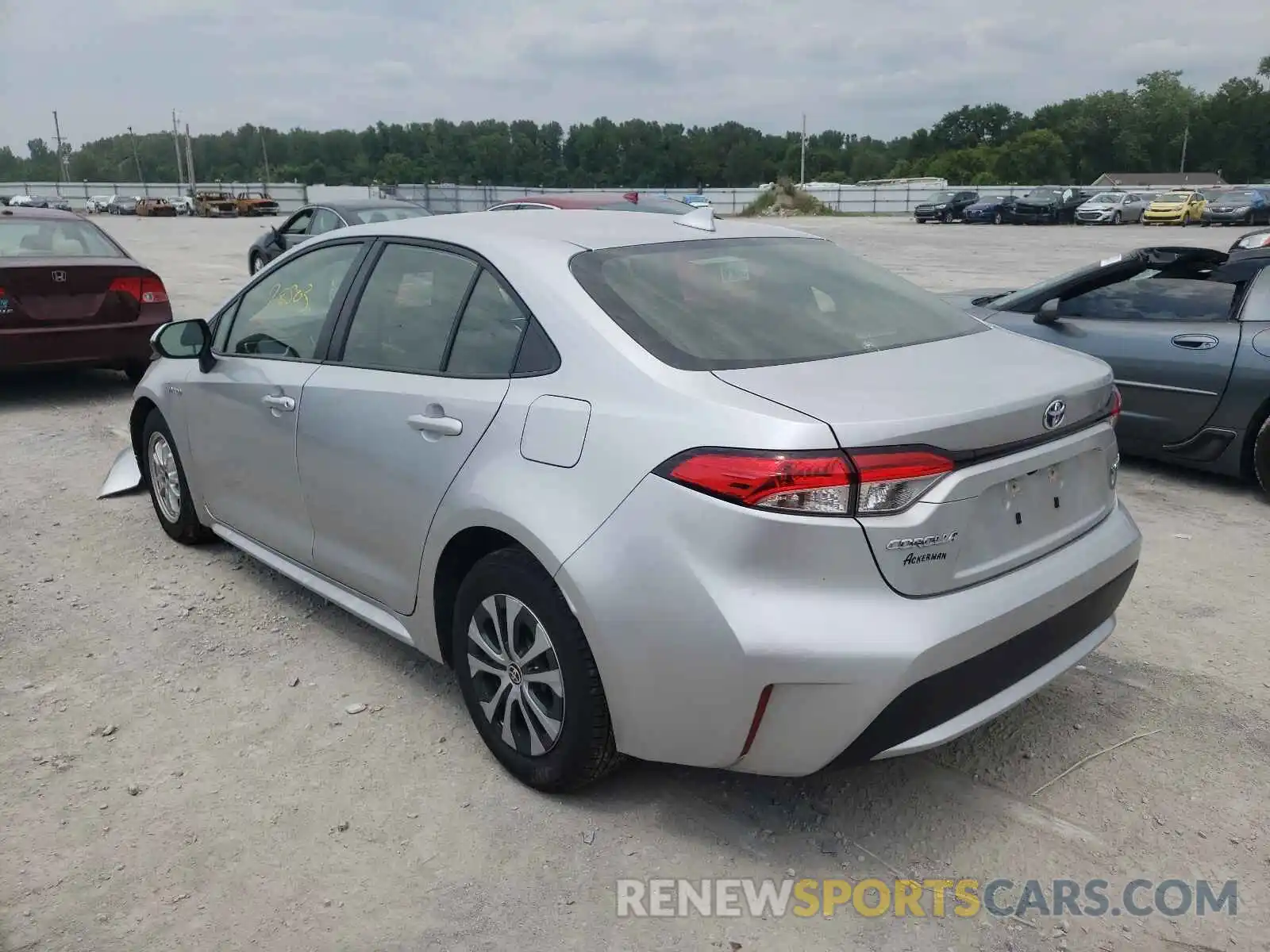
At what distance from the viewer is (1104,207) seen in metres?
42.2

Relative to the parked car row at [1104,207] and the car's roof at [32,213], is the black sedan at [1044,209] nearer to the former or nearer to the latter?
the parked car row at [1104,207]

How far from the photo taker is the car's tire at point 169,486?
484cm

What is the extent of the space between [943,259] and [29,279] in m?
20.5

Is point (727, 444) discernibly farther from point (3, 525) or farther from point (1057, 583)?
point (3, 525)

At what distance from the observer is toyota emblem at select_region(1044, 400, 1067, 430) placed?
2678mm

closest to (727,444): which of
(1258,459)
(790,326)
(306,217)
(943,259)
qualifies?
(790,326)

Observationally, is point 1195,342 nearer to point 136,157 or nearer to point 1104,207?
point 1104,207

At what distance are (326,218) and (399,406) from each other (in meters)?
11.8

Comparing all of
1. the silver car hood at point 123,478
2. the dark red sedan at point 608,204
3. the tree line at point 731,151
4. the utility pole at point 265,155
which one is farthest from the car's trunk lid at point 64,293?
the utility pole at point 265,155

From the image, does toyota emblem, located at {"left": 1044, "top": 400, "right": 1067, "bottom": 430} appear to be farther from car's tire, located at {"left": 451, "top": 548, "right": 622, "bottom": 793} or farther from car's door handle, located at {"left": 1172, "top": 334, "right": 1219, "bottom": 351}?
car's door handle, located at {"left": 1172, "top": 334, "right": 1219, "bottom": 351}

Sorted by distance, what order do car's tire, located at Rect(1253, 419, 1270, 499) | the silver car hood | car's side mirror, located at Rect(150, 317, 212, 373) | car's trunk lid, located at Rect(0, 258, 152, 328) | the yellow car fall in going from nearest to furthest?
car's side mirror, located at Rect(150, 317, 212, 373)
car's tire, located at Rect(1253, 419, 1270, 499)
the silver car hood
car's trunk lid, located at Rect(0, 258, 152, 328)
the yellow car

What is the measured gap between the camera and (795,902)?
2557mm

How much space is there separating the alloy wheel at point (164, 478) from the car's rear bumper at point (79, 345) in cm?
347

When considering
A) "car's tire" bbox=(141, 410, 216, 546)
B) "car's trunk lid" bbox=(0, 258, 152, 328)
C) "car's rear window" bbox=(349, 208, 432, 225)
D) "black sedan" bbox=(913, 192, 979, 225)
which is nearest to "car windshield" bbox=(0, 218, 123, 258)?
"car's trunk lid" bbox=(0, 258, 152, 328)
